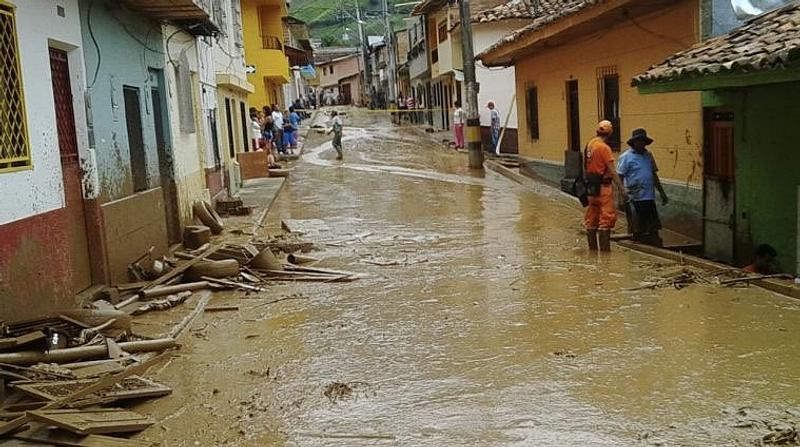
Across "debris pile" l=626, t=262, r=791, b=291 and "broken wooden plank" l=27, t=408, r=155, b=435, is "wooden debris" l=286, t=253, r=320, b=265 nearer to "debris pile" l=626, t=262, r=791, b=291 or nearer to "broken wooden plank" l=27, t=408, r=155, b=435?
"debris pile" l=626, t=262, r=791, b=291

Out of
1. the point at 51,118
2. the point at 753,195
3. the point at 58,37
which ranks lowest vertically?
the point at 753,195

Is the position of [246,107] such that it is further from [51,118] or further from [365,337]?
[365,337]

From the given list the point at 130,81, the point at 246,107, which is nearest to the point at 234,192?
the point at 246,107

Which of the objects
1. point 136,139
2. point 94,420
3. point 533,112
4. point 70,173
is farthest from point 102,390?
point 533,112

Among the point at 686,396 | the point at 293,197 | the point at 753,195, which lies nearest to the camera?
the point at 686,396

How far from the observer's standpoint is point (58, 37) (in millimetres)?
7930

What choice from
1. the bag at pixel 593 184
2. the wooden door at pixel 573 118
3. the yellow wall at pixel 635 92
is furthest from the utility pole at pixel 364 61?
the bag at pixel 593 184

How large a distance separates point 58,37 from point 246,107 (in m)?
16.0

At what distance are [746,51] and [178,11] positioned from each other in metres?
7.53

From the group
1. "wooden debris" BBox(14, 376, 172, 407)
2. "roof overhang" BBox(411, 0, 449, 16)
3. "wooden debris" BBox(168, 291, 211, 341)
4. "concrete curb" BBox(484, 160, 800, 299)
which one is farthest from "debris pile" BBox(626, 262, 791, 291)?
"roof overhang" BBox(411, 0, 449, 16)

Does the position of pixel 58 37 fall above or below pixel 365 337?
above

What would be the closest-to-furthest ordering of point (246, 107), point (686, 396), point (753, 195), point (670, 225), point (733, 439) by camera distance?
point (733, 439) → point (686, 396) → point (753, 195) → point (670, 225) → point (246, 107)

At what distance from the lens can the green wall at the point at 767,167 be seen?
892 cm

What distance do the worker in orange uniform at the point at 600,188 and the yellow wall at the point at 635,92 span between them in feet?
6.90
